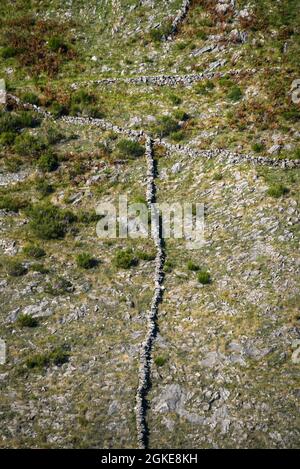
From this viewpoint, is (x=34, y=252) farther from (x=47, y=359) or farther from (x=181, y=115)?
(x=181, y=115)

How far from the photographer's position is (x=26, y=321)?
2855cm

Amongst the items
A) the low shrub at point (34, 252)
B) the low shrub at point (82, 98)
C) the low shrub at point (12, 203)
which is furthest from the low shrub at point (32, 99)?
the low shrub at point (34, 252)

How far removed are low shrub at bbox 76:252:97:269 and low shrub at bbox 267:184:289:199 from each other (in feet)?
33.0

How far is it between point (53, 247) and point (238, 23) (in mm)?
23434

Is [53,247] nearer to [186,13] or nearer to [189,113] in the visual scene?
[189,113]

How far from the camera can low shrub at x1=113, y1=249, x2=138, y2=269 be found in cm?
3195

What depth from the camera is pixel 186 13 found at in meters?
48.2

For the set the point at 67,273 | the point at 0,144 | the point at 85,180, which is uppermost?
the point at 0,144

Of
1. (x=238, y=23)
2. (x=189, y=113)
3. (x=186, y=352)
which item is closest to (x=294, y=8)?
(x=238, y=23)

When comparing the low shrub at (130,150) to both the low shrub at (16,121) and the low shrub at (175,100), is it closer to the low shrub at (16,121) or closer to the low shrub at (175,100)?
the low shrub at (175,100)

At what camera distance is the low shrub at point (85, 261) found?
3200cm

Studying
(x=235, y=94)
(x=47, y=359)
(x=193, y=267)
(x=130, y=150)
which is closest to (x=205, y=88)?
(x=235, y=94)

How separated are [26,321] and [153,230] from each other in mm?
9186

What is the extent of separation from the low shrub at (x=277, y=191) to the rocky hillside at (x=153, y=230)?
0.11m
